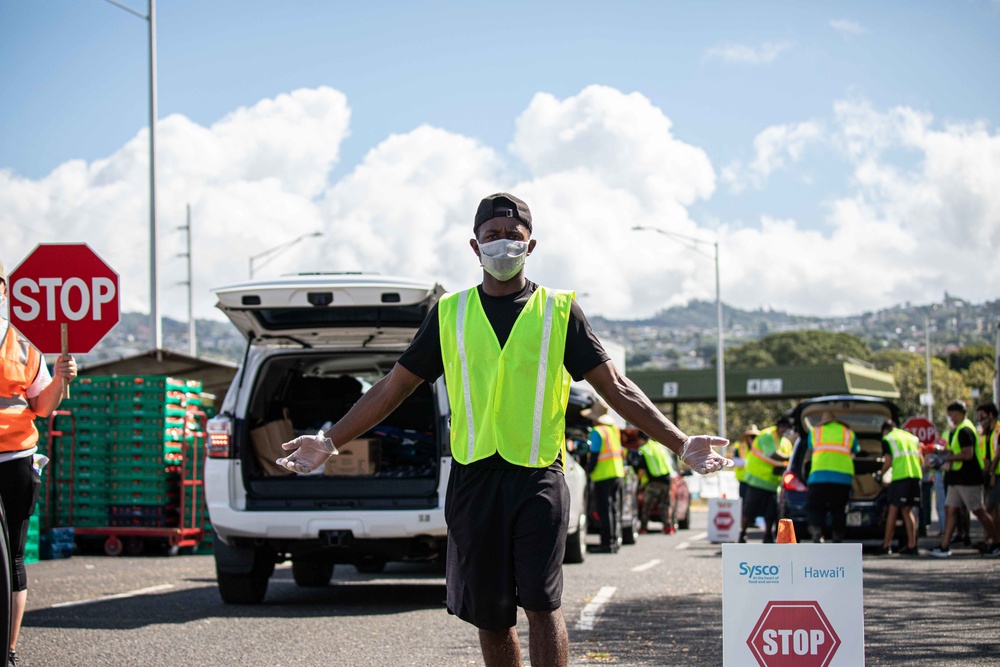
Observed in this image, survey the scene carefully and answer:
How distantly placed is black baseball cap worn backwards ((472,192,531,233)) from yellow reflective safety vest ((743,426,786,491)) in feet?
43.0

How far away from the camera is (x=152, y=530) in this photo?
16.7m

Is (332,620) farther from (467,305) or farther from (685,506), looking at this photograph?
(685,506)

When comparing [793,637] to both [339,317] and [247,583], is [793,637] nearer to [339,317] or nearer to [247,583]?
[339,317]

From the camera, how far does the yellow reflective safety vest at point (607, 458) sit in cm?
1653

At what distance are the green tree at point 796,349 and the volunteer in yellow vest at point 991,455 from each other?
356 feet

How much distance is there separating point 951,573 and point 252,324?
734 cm

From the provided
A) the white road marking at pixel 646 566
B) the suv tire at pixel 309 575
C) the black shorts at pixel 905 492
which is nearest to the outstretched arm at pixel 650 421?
the suv tire at pixel 309 575

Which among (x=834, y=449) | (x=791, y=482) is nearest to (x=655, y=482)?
(x=791, y=482)

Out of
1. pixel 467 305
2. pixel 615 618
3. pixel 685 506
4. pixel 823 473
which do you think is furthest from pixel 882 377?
pixel 467 305

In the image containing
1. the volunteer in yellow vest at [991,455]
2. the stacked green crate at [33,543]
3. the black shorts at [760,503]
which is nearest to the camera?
the stacked green crate at [33,543]

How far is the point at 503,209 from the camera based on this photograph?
4988 mm

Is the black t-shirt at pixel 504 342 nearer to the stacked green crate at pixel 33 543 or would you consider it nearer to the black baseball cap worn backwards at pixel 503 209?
the black baseball cap worn backwards at pixel 503 209

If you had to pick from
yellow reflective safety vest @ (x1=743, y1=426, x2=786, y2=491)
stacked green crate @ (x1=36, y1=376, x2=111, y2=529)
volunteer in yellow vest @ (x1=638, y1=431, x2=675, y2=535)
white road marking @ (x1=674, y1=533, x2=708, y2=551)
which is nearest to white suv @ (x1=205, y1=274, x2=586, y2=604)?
stacked green crate @ (x1=36, y1=376, x2=111, y2=529)

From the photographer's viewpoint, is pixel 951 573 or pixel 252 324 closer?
pixel 252 324
